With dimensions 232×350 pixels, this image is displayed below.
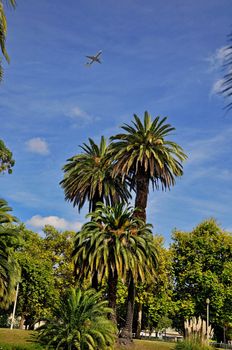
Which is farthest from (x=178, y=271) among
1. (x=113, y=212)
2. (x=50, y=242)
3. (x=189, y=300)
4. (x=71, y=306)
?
(x=71, y=306)

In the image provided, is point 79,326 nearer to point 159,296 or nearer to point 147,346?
point 147,346

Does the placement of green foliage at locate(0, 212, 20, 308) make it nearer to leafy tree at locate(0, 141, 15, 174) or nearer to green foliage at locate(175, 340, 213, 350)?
leafy tree at locate(0, 141, 15, 174)

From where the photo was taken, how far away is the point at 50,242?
209 feet

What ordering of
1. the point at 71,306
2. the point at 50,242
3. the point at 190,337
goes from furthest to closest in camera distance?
the point at 50,242 < the point at 190,337 < the point at 71,306

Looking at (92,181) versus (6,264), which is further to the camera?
(92,181)

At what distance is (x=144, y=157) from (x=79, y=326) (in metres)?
15.2

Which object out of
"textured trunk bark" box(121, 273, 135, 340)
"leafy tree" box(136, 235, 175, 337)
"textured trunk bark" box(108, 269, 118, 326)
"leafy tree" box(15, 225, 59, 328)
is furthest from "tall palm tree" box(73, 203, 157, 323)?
"leafy tree" box(15, 225, 59, 328)

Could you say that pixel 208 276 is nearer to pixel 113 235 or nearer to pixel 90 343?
pixel 113 235

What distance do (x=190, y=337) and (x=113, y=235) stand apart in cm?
1006

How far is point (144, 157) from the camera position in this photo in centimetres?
3975

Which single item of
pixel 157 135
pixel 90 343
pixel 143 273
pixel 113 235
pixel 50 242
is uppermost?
pixel 157 135

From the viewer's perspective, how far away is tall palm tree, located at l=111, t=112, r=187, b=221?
131ft

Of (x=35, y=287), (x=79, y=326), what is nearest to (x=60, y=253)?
(x=35, y=287)

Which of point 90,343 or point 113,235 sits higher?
point 113,235
